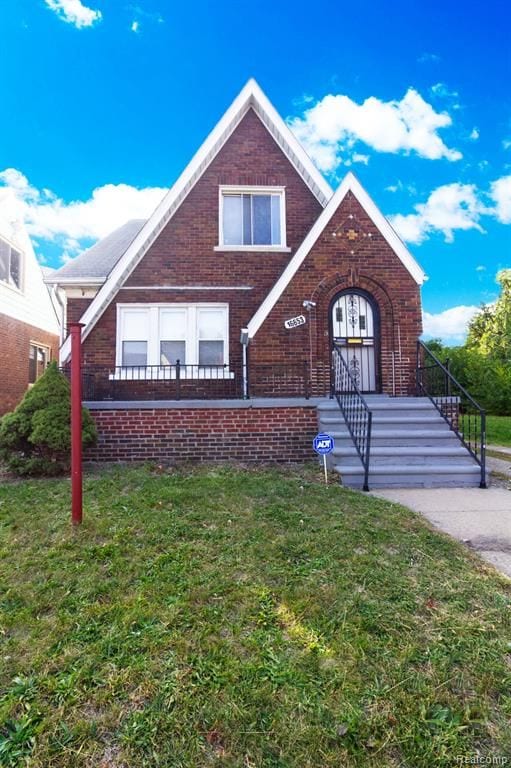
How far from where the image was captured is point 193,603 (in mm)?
2736

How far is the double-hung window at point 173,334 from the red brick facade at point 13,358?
6112 mm

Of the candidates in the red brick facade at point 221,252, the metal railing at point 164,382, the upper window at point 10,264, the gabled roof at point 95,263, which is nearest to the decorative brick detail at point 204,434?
the metal railing at point 164,382

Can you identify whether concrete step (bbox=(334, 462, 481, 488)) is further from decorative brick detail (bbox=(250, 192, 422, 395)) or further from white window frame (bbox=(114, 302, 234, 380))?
white window frame (bbox=(114, 302, 234, 380))

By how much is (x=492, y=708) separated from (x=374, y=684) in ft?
1.77

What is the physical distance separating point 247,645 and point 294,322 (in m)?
6.83

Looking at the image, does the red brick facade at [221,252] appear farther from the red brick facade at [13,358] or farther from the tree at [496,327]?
the tree at [496,327]

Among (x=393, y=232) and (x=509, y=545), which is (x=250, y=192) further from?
(x=509, y=545)

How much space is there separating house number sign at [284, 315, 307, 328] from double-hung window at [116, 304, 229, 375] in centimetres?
171

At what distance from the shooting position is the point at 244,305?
9578 millimetres

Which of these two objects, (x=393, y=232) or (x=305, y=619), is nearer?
(x=305, y=619)

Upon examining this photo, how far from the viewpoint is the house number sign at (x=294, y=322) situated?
27.9 feet

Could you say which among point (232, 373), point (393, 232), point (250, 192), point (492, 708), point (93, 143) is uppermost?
point (93, 143)

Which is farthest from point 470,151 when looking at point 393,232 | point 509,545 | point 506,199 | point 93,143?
point 509,545

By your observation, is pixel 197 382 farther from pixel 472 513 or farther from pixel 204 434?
pixel 472 513
